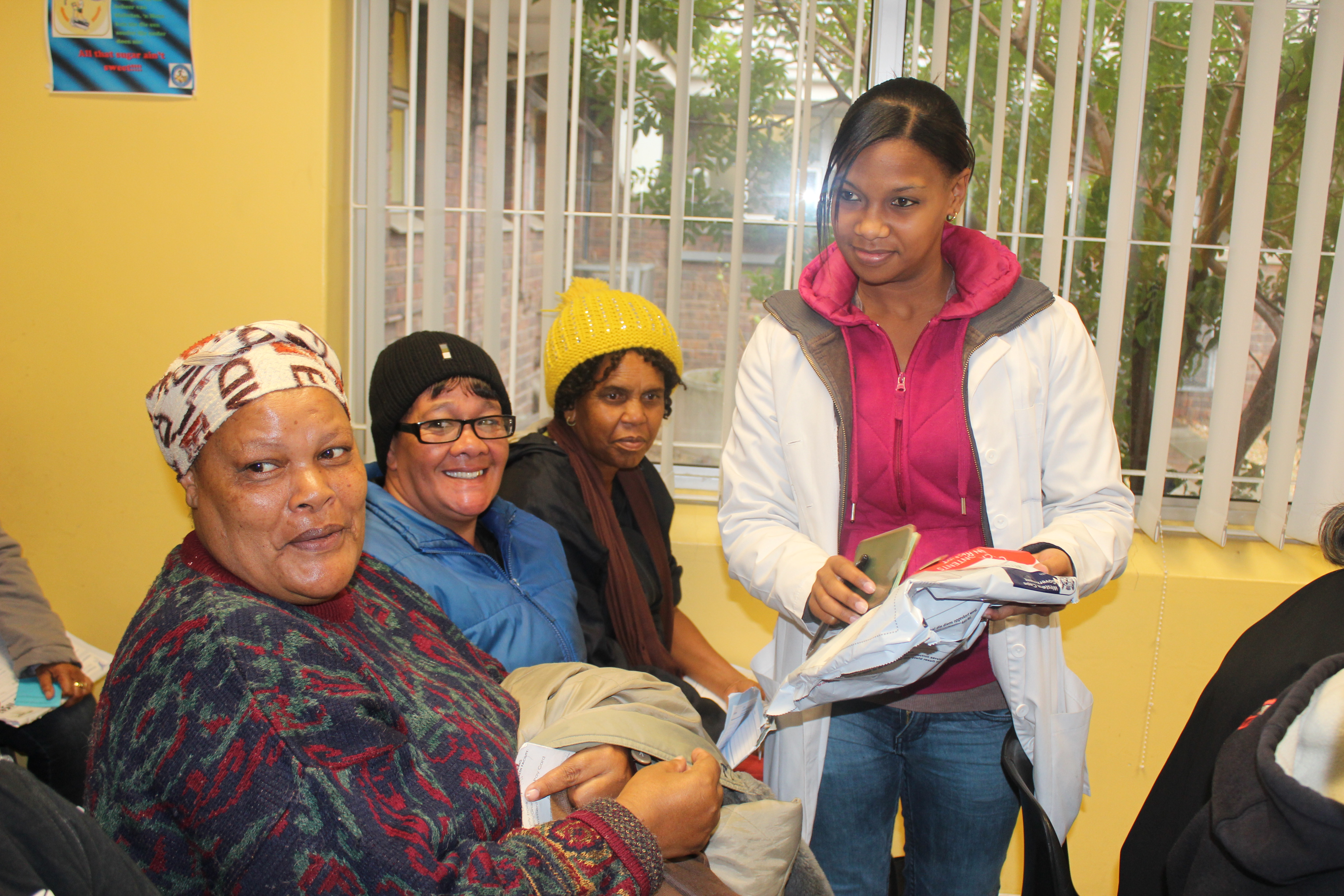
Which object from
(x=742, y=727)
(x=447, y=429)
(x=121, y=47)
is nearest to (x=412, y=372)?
(x=447, y=429)

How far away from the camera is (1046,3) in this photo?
8.00ft

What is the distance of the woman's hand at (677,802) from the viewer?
1213mm

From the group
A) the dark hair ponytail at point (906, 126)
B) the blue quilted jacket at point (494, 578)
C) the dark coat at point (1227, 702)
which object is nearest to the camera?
the dark coat at point (1227, 702)

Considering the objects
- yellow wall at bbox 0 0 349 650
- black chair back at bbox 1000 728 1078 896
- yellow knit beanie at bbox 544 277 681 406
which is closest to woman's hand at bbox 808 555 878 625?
black chair back at bbox 1000 728 1078 896

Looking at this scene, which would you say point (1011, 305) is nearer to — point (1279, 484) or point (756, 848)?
point (756, 848)

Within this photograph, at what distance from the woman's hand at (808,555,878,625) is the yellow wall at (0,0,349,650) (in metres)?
1.75

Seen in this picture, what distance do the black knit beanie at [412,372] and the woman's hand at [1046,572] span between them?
1.00m

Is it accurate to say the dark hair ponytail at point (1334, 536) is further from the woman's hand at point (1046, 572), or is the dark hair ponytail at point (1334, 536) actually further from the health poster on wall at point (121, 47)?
the health poster on wall at point (121, 47)

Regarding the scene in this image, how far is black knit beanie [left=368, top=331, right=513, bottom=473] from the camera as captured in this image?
168 centimetres

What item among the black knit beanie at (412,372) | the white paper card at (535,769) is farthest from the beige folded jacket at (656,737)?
the black knit beanie at (412,372)

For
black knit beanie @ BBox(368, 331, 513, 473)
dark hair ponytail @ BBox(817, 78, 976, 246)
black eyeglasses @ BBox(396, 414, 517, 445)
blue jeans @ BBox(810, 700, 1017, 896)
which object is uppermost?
dark hair ponytail @ BBox(817, 78, 976, 246)

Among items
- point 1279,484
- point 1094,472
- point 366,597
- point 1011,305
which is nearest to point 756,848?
point 366,597

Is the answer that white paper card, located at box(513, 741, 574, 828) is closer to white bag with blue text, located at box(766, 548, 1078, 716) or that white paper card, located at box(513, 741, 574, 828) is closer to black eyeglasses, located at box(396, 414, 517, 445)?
white bag with blue text, located at box(766, 548, 1078, 716)

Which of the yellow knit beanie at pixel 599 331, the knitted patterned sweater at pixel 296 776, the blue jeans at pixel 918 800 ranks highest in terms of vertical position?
the yellow knit beanie at pixel 599 331
